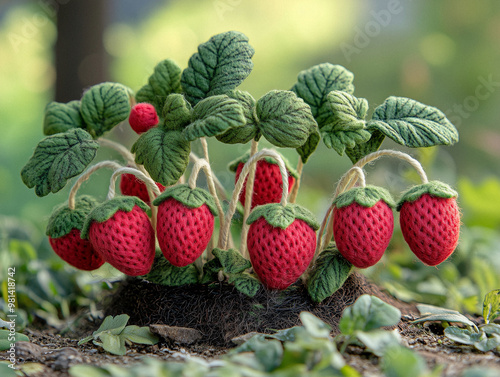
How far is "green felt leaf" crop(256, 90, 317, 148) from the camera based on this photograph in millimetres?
729

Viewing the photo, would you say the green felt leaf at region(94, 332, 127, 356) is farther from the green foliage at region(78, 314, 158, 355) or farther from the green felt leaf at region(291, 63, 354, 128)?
the green felt leaf at region(291, 63, 354, 128)

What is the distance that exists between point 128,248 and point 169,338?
0.54 ft

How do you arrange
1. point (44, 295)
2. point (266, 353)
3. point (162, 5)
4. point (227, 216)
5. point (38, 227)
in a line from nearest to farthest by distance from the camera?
point (266, 353)
point (227, 216)
point (44, 295)
point (38, 227)
point (162, 5)

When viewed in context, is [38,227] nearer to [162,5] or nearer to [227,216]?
[227,216]

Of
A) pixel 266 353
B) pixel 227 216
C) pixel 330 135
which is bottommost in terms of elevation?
pixel 266 353

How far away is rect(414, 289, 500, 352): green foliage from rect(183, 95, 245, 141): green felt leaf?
0.47m

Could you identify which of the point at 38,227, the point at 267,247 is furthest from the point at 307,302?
the point at 38,227

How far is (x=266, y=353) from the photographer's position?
566 mm

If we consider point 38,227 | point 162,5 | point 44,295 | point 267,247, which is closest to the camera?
point 267,247

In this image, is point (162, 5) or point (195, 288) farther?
point (162, 5)

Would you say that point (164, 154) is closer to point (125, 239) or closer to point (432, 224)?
point (125, 239)

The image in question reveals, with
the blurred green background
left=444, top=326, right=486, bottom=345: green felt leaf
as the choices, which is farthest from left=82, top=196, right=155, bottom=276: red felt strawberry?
the blurred green background

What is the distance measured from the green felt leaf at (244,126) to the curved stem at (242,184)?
1.3 inches

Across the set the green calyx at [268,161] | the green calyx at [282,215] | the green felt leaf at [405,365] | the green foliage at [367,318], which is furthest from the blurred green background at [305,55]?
the green felt leaf at [405,365]
